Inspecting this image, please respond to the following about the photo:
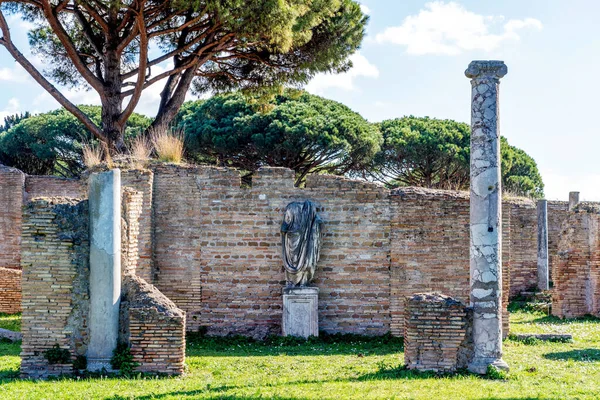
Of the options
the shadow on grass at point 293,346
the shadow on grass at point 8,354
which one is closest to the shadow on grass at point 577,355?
the shadow on grass at point 293,346

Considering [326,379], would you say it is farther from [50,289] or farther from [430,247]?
[430,247]

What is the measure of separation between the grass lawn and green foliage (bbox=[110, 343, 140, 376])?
1.18 feet

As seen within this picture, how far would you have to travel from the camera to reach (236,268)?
1208cm

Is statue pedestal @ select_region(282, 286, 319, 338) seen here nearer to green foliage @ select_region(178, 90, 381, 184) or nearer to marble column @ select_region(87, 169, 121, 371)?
marble column @ select_region(87, 169, 121, 371)

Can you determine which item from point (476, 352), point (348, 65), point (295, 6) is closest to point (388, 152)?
point (348, 65)

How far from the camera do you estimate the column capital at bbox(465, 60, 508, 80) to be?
8516 millimetres

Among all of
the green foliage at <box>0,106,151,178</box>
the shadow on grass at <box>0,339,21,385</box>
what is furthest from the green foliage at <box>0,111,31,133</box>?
the shadow on grass at <box>0,339,21,385</box>

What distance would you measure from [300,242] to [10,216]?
1154 centimetres

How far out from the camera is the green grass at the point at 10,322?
12459 millimetres

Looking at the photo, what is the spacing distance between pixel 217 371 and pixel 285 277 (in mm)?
3473

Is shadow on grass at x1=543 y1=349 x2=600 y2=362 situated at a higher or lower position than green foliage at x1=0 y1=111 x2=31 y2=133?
lower

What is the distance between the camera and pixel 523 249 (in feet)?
62.9

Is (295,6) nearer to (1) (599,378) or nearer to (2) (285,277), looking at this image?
(2) (285,277)

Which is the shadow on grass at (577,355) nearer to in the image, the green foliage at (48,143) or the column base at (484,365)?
the column base at (484,365)
